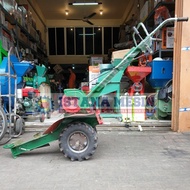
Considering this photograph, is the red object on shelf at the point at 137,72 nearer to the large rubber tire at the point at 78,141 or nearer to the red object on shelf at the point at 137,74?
the red object on shelf at the point at 137,74

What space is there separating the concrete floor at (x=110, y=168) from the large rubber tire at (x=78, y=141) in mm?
126

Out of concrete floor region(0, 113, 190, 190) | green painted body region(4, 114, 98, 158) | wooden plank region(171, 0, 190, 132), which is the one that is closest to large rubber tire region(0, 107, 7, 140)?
concrete floor region(0, 113, 190, 190)

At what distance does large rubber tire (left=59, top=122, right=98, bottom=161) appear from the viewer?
320 centimetres

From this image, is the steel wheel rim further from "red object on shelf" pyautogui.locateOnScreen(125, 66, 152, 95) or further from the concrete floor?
"red object on shelf" pyautogui.locateOnScreen(125, 66, 152, 95)

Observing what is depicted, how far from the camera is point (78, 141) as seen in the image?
3232 mm

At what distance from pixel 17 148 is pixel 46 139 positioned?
0.47 m

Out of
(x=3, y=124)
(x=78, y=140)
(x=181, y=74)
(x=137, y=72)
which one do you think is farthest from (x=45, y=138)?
(x=181, y=74)

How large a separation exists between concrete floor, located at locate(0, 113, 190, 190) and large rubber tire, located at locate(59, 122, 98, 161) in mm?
126

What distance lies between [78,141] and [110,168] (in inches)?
23.6

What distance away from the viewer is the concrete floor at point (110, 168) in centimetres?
254

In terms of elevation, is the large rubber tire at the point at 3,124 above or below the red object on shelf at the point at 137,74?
below

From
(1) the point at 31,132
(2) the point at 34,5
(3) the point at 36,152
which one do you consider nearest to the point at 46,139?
(3) the point at 36,152

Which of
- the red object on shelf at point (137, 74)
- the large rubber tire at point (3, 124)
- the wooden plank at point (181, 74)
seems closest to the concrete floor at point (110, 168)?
the large rubber tire at point (3, 124)

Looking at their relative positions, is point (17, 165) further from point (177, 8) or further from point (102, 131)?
point (177, 8)
